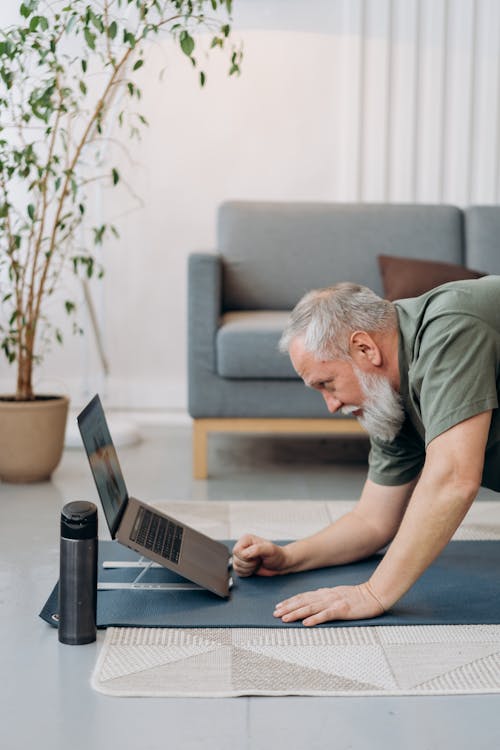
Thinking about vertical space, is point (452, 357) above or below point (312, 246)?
below

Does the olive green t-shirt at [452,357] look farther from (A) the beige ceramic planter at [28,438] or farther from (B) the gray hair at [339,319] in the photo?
(A) the beige ceramic planter at [28,438]

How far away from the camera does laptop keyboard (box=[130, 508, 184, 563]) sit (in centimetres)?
195

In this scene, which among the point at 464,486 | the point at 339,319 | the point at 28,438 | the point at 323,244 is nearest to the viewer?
the point at 464,486

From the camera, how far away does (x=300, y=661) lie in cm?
171

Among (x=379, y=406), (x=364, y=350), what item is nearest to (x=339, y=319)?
(x=364, y=350)

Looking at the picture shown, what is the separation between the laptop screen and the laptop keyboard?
0.05 meters

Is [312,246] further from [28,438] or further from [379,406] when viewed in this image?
[379,406]

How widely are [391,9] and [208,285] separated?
5.70ft

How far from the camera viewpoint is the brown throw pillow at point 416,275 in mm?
3367

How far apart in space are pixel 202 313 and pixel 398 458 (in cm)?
136

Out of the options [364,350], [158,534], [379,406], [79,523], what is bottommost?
[158,534]

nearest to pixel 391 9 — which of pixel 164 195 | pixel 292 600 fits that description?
pixel 164 195

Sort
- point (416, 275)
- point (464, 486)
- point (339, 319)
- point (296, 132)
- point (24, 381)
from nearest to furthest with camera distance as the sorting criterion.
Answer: point (464, 486)
point (339, 319)
point (24, 381)
point (416, 275)
point (296, 132)

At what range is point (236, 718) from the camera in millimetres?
1512
